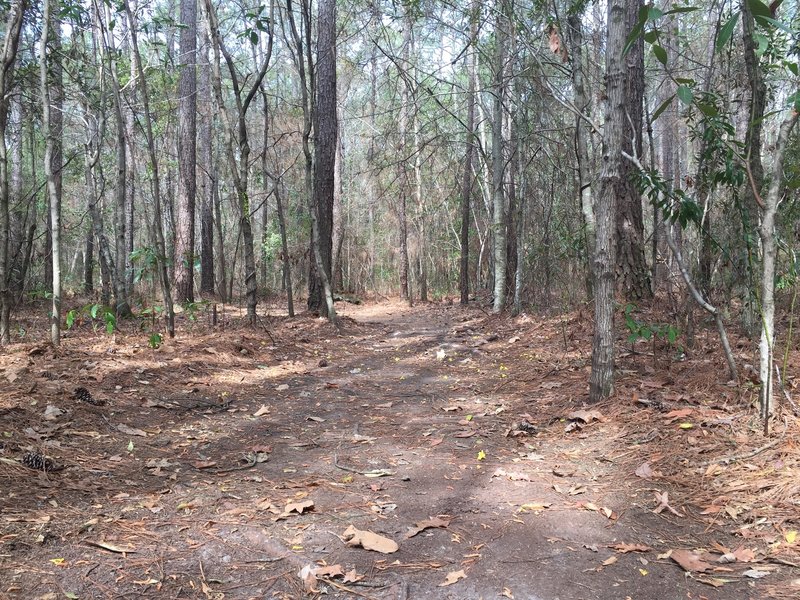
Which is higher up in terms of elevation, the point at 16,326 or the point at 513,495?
the point at 16,326

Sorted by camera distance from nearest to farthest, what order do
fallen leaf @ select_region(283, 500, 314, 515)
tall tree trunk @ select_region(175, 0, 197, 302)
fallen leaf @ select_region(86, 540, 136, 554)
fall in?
fallen leaf @ select_region(86, 540, 136, 554), fallen leaf @ select_region(283, 500, 314, 515), tall tree trunk @ select_region(175, 0, 197, 302)

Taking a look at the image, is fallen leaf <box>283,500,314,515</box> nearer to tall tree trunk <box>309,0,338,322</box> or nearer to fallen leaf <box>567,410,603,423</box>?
fallen leaf <box>567,410,603,423</box>

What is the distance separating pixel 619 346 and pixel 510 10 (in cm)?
433

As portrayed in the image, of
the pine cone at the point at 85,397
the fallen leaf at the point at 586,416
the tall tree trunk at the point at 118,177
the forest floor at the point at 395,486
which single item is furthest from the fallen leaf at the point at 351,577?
the tall tree trunk at the point at 118,177

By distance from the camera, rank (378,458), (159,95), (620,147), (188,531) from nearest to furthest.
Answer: (188,531), (378,458), (620,147), (159,95)

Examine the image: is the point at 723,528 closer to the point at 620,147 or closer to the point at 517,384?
the point at 620,147

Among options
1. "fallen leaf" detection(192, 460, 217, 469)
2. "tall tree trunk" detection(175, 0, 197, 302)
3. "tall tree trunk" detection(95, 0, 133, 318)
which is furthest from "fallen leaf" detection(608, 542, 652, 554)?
"tall tree trunk" detection(175, 0, 197, 302)

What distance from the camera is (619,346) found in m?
5.84

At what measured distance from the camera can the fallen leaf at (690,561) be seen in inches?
89.6

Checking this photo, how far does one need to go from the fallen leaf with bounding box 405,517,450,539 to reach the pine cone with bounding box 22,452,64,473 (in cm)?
202

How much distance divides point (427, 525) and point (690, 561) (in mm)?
1129

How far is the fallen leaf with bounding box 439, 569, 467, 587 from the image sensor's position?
221cm

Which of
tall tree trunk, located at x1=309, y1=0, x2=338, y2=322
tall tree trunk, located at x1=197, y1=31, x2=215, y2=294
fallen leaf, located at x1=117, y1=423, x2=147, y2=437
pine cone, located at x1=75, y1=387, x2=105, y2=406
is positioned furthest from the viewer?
tall tree trunk, located at x1=197, y1=31, x2=215, y2=294

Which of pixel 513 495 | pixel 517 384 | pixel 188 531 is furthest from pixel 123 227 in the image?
pixel 513 495
